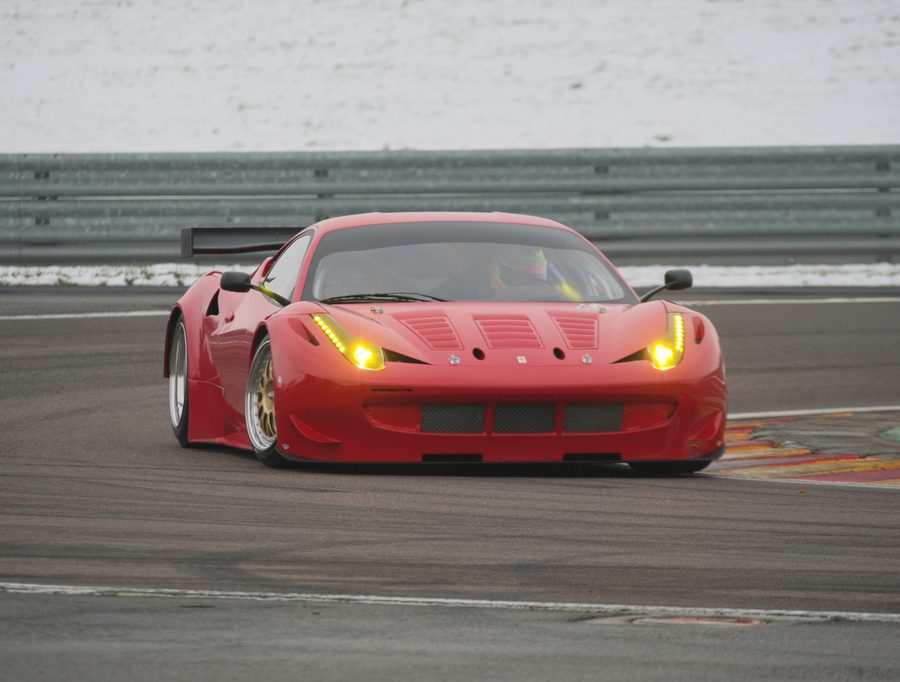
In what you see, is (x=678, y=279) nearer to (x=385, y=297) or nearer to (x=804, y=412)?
(x=385, y=297)

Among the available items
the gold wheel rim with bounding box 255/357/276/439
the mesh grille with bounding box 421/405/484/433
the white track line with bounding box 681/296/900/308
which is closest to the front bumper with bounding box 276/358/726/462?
the mesh grille with bounding box 421/405/484/433

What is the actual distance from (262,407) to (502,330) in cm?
111

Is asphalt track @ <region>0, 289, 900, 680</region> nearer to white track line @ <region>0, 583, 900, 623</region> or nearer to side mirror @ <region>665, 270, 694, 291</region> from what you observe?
white track line @ <region>0, 583, 900, 623</region>

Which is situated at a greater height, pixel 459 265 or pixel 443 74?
pixel 443 74

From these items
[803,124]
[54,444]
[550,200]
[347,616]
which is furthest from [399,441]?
[803,124]

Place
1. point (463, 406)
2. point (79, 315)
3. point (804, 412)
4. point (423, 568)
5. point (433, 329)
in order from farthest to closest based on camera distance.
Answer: point (79, 315) < point (804, 412) < point (433, 329) < point (463, 406) < point (423, 568)

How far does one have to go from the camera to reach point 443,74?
83.4ft

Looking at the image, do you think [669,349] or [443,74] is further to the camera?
[443,74]

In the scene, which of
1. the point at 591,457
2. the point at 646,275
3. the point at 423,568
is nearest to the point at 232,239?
the point at 591,457

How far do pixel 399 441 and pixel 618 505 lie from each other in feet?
3.81

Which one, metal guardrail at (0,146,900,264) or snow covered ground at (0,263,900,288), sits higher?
metal guardrail at (0,146,900,264)

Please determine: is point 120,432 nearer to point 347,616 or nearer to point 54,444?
point 54,444

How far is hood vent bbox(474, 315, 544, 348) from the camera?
774 centimetres

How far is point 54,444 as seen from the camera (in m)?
8.54
